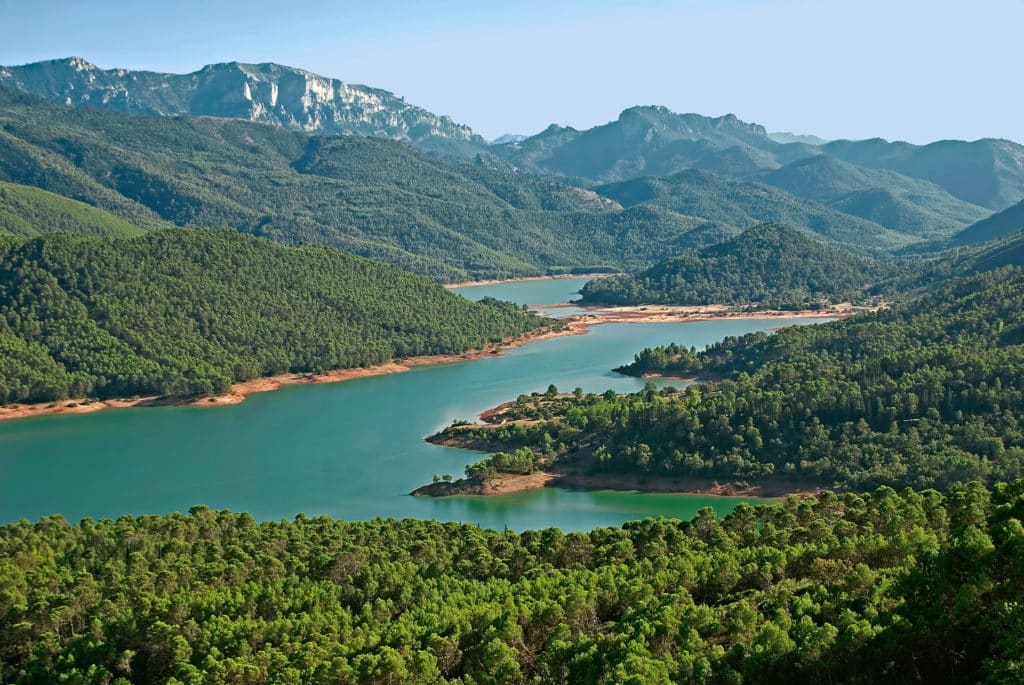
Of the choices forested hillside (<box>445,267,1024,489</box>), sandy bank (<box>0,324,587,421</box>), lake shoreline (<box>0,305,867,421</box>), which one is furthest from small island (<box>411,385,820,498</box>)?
lake shoreline (<box>0,305,867,421</box>)

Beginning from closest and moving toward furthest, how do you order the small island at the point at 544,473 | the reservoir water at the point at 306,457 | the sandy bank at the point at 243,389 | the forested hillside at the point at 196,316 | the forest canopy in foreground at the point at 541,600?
the forest canopy in foreground at the point at 541,600, the reservoir water at the point at 306,457, the small island at the point at 544,473, the sandy bank at the point at 243,389, the forested hillside at the point at 196,316

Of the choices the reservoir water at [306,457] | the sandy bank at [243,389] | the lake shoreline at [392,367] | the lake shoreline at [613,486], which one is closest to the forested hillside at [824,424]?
the lake shoreline at [613,486]

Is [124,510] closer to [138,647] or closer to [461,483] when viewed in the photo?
[461,483]

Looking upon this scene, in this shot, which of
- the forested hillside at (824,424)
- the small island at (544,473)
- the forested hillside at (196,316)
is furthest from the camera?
the forested hillside at (196,316)

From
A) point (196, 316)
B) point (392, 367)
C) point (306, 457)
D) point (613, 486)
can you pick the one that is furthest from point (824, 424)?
point (196, 316)

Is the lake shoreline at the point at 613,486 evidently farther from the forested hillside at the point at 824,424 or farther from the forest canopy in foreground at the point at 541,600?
the forest canopy in foreground at the point at 541,600

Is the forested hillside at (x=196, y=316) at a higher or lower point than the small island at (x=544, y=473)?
higher

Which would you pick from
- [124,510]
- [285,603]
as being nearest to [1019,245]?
[124,510]
